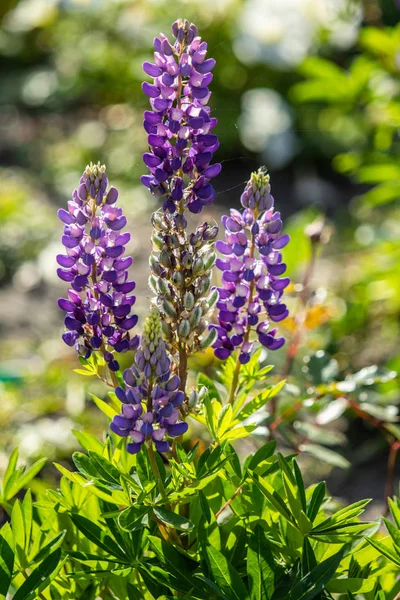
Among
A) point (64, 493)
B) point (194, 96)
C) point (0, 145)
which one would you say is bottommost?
point (64, 493)

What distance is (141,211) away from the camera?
5191 mm

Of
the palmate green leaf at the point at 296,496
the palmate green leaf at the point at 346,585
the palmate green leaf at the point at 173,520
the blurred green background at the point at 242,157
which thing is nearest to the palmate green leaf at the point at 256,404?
the palmate green leaf at the point at 296,496

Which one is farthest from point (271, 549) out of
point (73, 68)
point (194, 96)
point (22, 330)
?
point (73, 68)

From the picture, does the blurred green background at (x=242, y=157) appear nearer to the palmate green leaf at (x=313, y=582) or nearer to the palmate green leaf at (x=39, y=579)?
the palmate green leaf at (x=313, y=582)

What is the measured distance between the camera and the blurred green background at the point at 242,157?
3.09 meters

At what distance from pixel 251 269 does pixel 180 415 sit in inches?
11.5

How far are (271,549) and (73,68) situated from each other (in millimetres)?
6065

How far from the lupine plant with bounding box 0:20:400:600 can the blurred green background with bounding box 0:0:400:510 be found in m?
0.60

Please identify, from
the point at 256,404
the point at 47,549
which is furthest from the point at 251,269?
the point at 47,549

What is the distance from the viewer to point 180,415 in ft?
4.82

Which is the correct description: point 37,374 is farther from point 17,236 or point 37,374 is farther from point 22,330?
point 17,236

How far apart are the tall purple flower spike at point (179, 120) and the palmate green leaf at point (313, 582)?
64 centimetres

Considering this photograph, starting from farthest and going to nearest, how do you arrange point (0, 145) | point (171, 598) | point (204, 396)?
point (0, 145), point (204, 396), point (171, 598)

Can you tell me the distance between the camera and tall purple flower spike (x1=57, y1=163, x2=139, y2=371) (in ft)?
4.60
